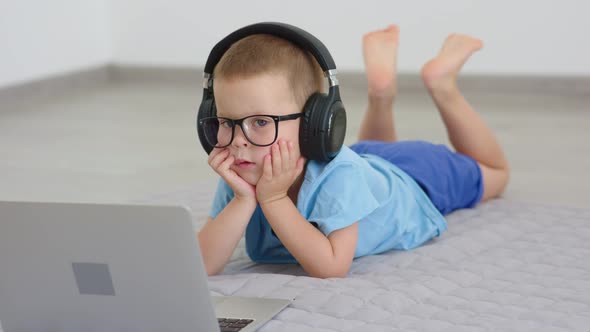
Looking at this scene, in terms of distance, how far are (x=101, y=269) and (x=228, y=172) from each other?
1.18 feet

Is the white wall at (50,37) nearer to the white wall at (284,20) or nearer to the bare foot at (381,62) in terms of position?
the white wall at (284,20)

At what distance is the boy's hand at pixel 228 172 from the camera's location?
4.69 feet

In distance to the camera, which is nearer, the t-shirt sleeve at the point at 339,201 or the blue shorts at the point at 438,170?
the t-shirt sleeve at the point at 339,201

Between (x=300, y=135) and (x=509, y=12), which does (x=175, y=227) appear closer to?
(x=300, y=135)

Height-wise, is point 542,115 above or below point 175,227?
below

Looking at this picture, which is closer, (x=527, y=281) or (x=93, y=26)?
(x=527, y=281)

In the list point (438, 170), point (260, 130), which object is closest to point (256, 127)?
point (260, 130)

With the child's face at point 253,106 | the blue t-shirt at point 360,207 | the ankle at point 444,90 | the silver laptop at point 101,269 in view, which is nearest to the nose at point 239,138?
the child's face at point 253,106

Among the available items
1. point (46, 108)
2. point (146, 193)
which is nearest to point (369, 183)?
point (146, 193)

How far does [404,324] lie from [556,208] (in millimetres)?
827

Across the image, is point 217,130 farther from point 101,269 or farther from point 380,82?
point 380,82

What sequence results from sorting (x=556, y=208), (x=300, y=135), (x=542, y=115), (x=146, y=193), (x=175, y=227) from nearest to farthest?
(x=175, y=227) → (x=300, y=135) → (x=556, y=208) → (x=146, y=193) → (x=542, y=115)

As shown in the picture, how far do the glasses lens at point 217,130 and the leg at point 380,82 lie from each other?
0.73 m

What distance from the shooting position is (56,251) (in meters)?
1.11
